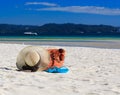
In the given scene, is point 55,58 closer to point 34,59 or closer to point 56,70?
point 56,70

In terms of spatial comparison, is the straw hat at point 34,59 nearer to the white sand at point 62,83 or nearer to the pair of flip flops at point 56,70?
the pair of flip flops at point 56,70

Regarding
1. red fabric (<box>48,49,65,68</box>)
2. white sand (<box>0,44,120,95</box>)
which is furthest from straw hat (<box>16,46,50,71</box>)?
white sand (<box>0,44,120,95</box>)

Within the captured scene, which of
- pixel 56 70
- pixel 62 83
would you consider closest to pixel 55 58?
pixel 56 70

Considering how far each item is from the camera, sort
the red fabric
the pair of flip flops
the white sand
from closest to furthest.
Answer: the white sand
the pair of flip flops
the red fabric

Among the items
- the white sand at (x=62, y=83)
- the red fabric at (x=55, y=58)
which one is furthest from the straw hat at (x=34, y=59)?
the white sand at (x=62, y=83)

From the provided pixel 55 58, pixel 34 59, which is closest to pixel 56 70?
pixel 55 58

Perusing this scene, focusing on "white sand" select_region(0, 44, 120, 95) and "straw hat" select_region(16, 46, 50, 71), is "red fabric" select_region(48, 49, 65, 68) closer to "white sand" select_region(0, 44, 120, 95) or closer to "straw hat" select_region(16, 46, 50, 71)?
"straw hat" select_region(16, 46, 50, 71)

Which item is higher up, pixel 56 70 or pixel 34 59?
pixel 34 59

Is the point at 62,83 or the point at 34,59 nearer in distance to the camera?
the point at 62,83

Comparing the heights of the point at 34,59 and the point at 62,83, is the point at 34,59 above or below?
above

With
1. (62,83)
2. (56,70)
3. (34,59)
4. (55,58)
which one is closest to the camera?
(62,83)

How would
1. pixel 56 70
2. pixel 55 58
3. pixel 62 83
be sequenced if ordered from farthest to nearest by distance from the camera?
1. pixel 55 58
2. pixel 56 70
3. pixel 62 83

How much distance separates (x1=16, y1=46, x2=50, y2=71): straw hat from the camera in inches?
366

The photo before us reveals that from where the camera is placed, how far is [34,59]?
9.35 m
